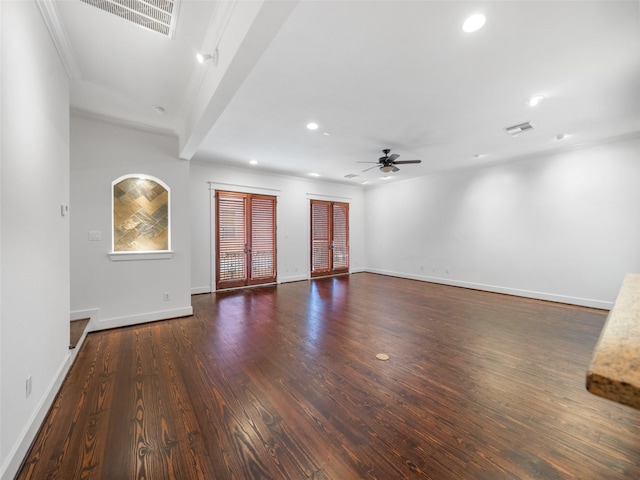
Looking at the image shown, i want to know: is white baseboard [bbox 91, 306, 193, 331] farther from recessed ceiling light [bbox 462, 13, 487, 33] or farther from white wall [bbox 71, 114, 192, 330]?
recessed ceiling light [bbox 462, 13, 487, 33]

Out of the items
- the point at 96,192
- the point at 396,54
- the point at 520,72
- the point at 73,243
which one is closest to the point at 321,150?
the point at 396,54

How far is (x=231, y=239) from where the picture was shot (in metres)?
6.09

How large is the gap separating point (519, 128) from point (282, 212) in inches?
201

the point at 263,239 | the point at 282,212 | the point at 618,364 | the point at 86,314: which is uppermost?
the point at 282,212

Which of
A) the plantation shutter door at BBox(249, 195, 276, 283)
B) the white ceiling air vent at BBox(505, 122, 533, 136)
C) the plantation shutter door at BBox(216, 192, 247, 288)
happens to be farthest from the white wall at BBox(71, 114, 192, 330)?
the white ceiling air vent at BBox(505, 122, 533, 136)

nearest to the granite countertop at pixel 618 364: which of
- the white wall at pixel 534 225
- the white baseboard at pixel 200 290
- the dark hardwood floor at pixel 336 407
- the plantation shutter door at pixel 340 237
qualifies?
the dark hardwood floor at pixel 336 407

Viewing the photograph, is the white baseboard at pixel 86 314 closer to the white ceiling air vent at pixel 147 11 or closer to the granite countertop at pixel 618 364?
the white ceiling air vent at pixel 147 11

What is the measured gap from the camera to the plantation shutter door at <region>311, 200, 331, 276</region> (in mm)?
7609

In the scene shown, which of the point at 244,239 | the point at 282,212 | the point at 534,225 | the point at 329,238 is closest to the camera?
the point at 534,225

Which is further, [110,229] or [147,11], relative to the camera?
[110,229]

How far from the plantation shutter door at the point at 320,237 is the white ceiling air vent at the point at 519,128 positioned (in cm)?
483

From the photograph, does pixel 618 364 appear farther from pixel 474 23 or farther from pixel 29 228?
pixel 29 228

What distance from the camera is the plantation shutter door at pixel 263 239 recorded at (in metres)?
6.44

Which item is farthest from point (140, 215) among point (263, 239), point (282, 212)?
point (282, 212)
